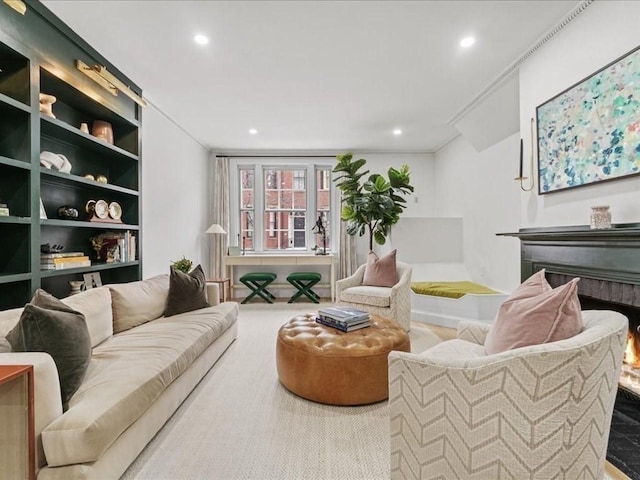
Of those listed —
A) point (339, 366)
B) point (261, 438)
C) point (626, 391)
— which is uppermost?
point (339, 366)

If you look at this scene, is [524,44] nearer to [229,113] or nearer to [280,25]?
[280,25]

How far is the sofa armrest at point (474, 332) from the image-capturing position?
195 cm

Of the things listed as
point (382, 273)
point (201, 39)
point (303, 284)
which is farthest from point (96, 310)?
point (303, 284)

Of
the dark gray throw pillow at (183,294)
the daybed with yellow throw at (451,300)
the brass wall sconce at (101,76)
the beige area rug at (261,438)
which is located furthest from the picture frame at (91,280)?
the daybed with yellow throw at (451,300)

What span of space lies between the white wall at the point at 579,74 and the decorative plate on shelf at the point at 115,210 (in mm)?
3968

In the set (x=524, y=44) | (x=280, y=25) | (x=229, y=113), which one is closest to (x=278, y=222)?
(x=229, y=113)

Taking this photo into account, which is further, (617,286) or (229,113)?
(229,113)

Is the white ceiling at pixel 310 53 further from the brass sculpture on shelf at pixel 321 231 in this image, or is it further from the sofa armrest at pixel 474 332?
the sofa armrest at pixel 474 332

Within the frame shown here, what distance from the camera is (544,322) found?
4.34ft

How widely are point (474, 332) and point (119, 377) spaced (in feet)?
6.56

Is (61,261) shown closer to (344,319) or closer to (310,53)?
(344,319)

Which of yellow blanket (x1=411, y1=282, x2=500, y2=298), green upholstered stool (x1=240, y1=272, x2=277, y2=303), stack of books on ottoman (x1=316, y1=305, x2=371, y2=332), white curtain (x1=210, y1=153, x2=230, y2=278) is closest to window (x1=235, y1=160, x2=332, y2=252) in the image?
white curtain (x1=210, y1=153, x2=230, y2=278)

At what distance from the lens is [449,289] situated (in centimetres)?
415

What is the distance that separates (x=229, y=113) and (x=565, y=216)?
12.4 feet
